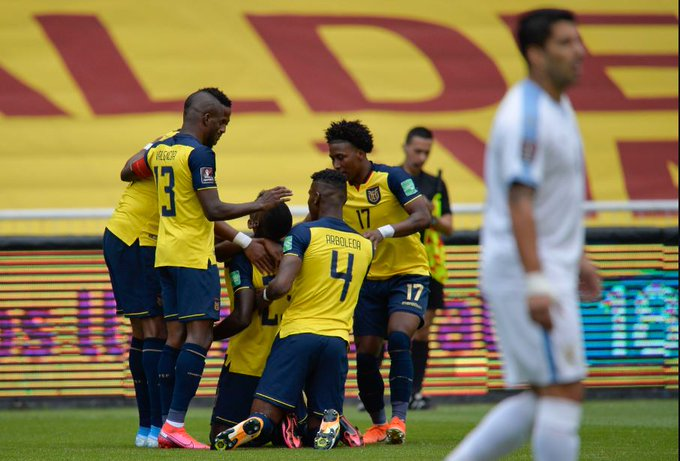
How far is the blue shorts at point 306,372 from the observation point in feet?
21.8

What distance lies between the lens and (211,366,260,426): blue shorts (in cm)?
715

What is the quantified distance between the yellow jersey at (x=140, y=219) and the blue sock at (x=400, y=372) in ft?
5.14

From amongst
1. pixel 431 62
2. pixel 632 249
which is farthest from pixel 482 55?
pixel 632 249

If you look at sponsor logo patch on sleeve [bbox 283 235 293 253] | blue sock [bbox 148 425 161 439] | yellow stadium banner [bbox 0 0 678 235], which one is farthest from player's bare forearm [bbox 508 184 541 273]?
yellow stadium banner [bbox 0 0 678 235]

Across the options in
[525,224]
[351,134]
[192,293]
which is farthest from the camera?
[351,134]

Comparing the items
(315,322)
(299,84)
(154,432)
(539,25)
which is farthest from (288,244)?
(299,84)

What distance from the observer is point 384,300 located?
25.0ft

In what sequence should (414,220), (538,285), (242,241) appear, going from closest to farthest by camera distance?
1. (538,285)
2. (242,241)
3. (414,220)

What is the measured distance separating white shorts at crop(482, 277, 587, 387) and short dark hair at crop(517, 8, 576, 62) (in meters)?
0.77

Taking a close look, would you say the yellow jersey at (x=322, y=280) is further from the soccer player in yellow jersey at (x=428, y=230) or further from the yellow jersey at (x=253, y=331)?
the soccer player in yellow jersey at (x=428, y=230)

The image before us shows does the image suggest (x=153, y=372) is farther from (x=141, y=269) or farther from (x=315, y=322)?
(x=315, y=322)

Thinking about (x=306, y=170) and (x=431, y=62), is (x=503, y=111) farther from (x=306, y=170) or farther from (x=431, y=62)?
(x=431, y=62)

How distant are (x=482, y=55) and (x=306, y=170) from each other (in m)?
3.06

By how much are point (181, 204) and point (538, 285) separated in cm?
375
